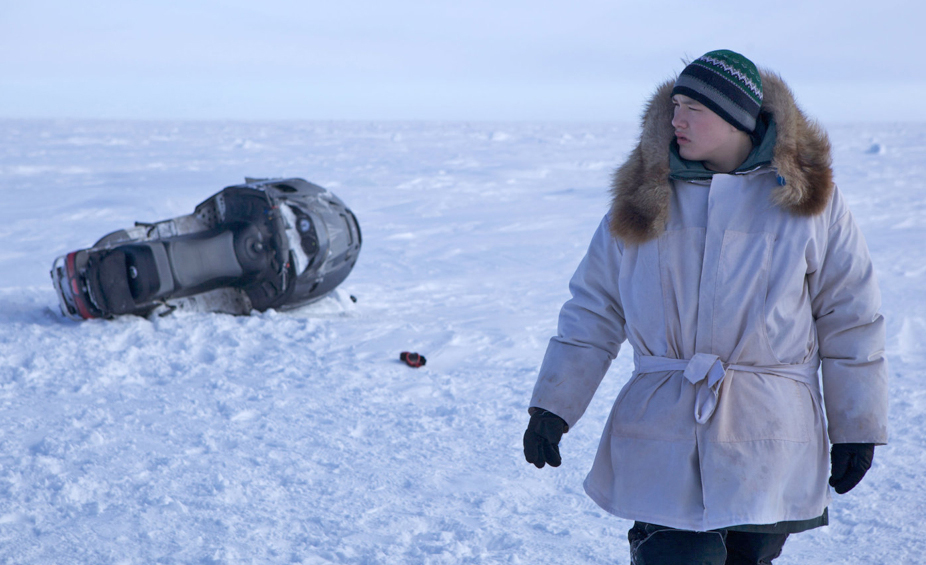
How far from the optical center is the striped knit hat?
162cm

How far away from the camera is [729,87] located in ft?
5.32

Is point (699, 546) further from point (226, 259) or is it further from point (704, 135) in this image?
point (226, 259)

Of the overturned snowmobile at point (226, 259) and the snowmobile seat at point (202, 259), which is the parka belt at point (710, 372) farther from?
the snowmobile seat at point (202, 259)

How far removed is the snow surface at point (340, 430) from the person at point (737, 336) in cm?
95

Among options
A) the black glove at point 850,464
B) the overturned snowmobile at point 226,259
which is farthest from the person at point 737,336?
the overturned snowmobile at point 226,259

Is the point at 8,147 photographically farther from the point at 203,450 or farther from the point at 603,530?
the point at 603,530

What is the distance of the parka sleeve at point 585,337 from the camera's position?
1717mm

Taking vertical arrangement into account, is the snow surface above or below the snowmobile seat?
below

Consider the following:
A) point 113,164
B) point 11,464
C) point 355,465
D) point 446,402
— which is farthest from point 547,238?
point 113,164

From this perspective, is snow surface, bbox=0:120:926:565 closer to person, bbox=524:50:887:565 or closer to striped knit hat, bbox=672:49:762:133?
person, bbox=524:50:887:565

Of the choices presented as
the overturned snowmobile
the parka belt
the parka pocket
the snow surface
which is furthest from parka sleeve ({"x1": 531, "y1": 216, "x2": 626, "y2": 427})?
the overturned snowmobile

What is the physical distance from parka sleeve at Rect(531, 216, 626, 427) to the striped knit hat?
337mm

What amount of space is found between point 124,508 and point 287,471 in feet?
1.99

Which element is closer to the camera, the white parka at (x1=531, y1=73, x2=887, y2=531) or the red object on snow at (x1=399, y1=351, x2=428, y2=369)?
the white parka at (x1=531, y1=73, x2=887, y2=531)
